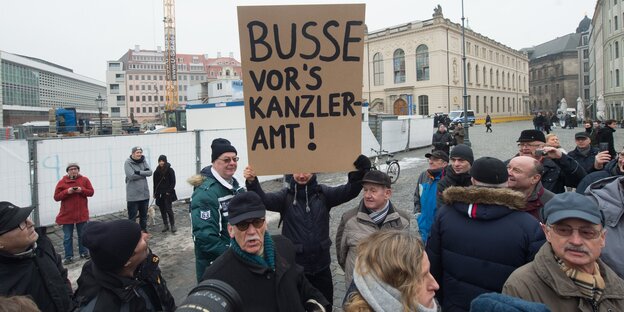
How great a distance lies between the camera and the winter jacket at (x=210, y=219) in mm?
3160

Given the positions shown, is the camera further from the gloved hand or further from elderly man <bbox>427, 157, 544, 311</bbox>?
the gloved hand

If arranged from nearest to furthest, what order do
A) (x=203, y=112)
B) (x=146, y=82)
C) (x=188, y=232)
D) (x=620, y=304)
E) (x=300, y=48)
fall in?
(x=620, y=304)
(x=300, y=48)
(x=188, y=232)
(x=203, y=112)
(x=146, y=82)

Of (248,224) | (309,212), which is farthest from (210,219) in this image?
(248,224)

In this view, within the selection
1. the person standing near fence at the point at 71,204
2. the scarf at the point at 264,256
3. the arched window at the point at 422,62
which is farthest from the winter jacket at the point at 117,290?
the arched window at the point at 422,62

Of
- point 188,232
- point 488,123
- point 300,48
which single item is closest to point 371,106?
point 488,123

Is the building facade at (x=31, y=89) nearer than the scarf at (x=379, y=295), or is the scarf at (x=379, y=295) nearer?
the scarf at (x=379, y=295)

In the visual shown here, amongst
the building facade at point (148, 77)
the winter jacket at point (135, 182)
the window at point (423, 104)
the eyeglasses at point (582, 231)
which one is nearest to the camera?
the eyeglasses at point (582, 231)

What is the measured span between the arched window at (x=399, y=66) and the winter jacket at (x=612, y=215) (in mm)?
56888

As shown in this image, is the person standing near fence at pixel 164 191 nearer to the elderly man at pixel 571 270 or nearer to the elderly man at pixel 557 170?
the elderly man at pixel 557 170

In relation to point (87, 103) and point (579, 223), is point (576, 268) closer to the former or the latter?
point (579, 223)

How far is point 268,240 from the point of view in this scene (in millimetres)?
2281

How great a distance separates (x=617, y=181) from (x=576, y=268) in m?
1.31

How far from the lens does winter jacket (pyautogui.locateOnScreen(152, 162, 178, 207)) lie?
8.01 metres

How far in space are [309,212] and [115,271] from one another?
1.71 m
